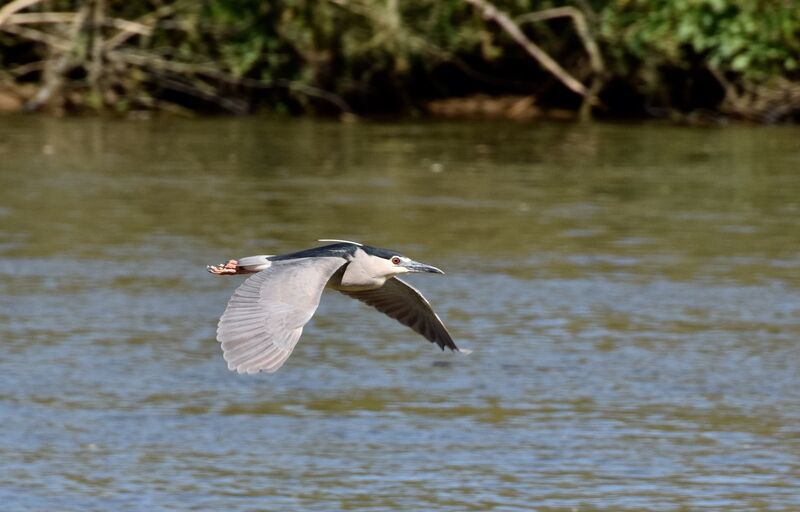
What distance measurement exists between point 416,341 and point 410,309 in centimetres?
327

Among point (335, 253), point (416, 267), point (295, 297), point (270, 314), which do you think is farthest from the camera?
point (416, 267)

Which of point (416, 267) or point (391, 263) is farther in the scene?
point (416, 267)

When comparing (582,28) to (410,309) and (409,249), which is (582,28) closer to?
(409,249)

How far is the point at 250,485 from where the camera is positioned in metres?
6.58

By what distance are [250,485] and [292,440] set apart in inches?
25.2

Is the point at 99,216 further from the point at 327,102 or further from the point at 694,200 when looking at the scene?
the point at 327,102

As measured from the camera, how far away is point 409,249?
11.7 metres

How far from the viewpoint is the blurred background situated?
272 inches

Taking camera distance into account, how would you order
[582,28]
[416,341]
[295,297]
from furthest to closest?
1. [582,28]
2. [416,341]
3. [295,297]

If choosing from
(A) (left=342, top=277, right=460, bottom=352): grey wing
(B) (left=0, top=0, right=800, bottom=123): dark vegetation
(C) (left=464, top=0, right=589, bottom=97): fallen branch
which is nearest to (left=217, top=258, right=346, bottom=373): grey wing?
(A) (left=342, top=277, right=460, bottom=352): grey wing

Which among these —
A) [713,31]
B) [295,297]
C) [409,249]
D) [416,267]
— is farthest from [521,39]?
[295,297]

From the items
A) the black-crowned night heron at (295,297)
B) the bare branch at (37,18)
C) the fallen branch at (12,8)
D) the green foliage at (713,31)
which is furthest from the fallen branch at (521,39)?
the black-crowned night heron at (295,297)

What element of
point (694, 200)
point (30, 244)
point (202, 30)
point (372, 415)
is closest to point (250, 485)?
point (372, 415)

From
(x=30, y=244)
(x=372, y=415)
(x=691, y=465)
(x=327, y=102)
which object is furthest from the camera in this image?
(x=327, y=102)
